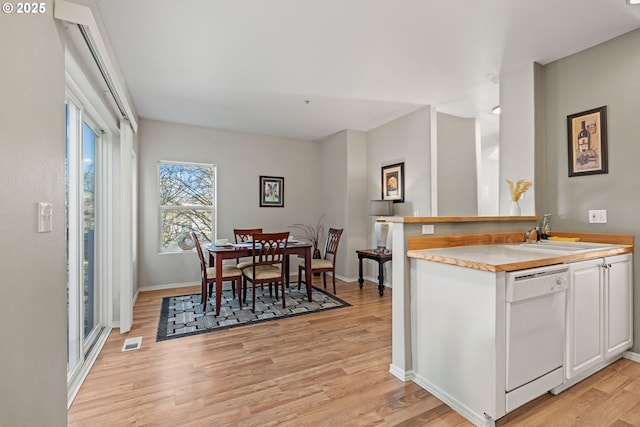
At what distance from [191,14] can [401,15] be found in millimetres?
1548

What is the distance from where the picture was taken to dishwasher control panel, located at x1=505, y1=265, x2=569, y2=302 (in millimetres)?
1573

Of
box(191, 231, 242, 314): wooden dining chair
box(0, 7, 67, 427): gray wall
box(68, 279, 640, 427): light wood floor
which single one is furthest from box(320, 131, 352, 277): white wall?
box(0, 7, 67, 427): gray wall

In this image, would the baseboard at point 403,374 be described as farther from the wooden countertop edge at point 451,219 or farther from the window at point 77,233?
the window at point 77,233

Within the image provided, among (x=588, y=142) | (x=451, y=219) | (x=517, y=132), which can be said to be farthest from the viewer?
(x=517, y=132)

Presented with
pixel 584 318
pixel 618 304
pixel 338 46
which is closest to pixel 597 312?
pixel 584 318

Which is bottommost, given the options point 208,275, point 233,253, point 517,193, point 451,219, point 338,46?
point 208,275

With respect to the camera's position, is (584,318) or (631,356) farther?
(631,356)

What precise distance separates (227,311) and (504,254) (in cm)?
299

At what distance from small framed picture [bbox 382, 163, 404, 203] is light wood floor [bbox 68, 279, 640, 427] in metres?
2.39

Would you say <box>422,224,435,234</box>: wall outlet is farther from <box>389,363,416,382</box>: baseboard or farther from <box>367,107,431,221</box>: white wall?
<box>367,107,431,221</box>: white wall

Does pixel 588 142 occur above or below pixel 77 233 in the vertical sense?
above

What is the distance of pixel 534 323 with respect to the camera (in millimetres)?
1700

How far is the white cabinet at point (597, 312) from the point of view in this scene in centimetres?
192

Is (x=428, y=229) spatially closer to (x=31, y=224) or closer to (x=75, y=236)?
(x=31, y=224)
